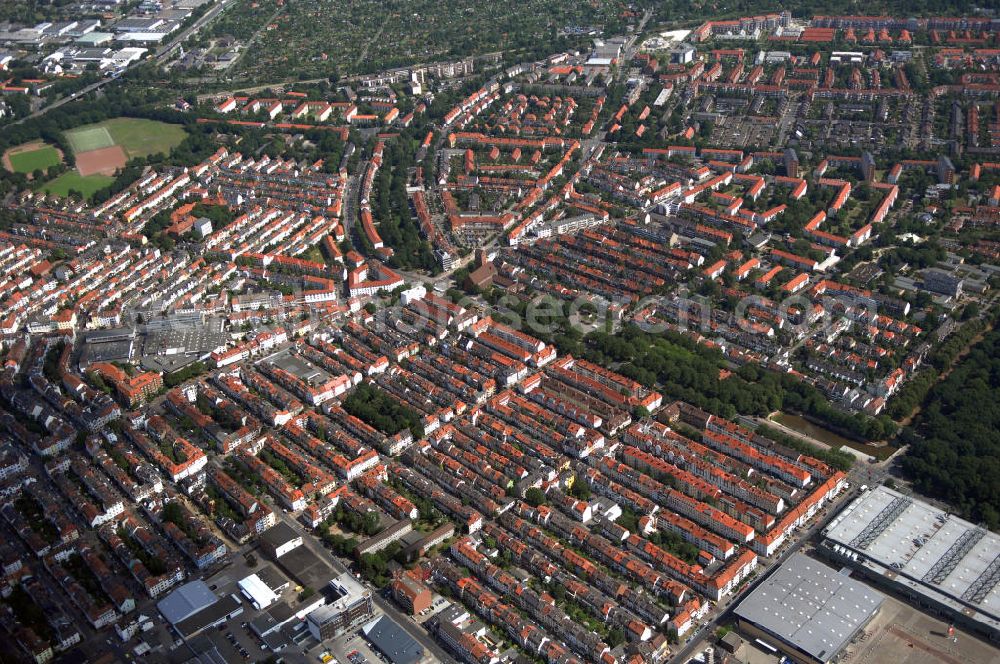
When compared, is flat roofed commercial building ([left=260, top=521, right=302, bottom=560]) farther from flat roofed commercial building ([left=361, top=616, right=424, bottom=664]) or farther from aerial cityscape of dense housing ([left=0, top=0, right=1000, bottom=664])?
flat roofed commercial building ([left=361, top=616, right=424, bottom=664])

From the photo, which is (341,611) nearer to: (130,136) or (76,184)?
(76,184)

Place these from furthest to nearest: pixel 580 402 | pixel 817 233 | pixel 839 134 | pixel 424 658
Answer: pixel 839 134
pixel 817 233
pixel 580 402
pixel 424 658

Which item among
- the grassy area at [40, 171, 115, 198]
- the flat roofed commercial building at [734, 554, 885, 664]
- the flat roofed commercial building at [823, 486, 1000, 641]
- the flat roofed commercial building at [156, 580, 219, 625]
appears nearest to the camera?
the flat roofed commercial building at [734, 554, 885, 664]

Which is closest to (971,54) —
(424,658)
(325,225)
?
(325,225)

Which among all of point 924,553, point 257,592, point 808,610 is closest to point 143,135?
point 257,592

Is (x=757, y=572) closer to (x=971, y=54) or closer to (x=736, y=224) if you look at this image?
(x=736, y=224)

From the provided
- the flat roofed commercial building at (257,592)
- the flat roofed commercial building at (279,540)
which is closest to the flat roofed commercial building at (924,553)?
the flat roofed commercial building at (279,540)

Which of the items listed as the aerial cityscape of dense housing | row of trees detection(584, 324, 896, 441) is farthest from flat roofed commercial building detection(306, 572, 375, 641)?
row of trees detection(584, 324, 896, 441)
